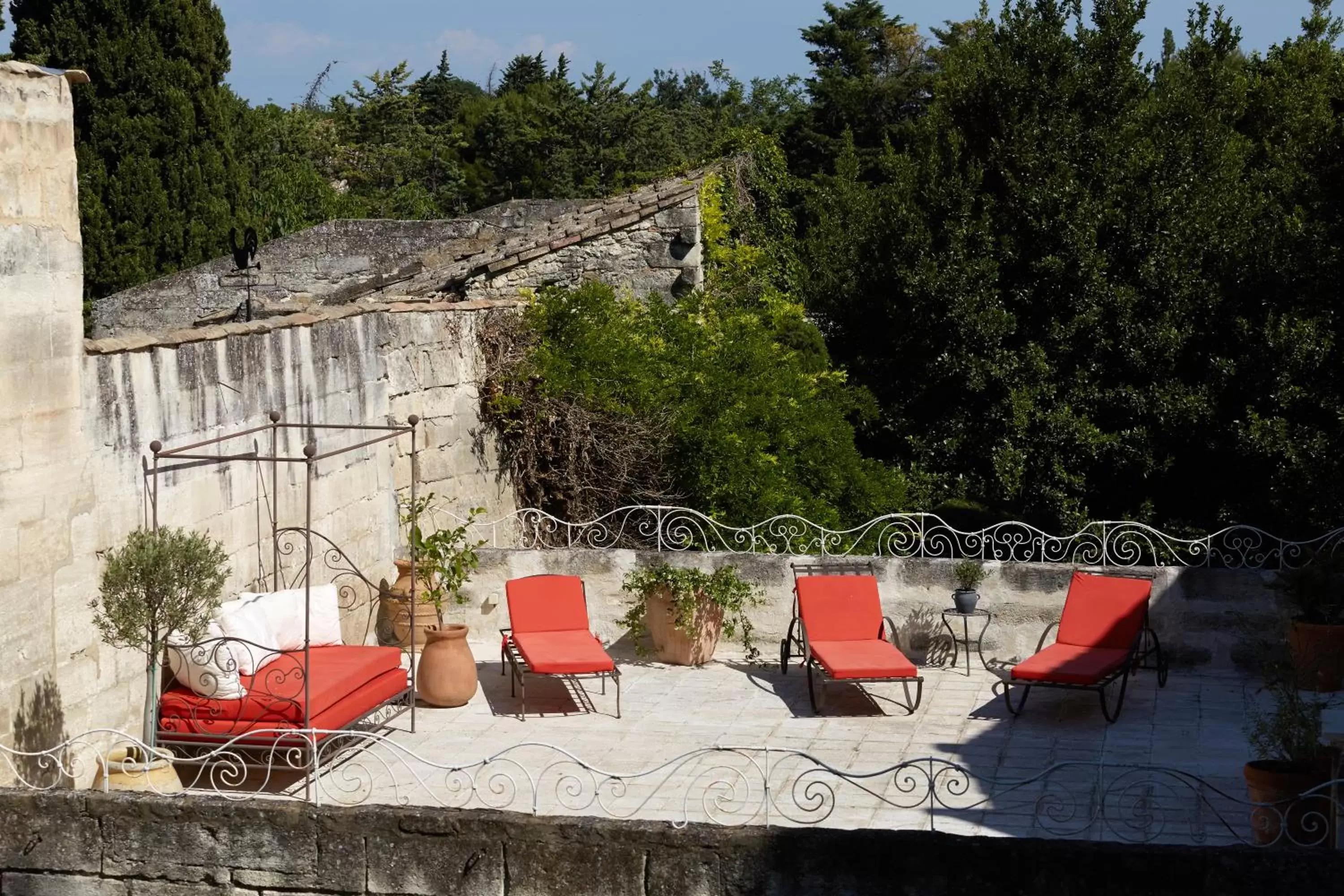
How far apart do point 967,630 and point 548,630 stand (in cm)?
281

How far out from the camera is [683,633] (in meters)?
10.3

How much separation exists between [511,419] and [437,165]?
69.5 ft

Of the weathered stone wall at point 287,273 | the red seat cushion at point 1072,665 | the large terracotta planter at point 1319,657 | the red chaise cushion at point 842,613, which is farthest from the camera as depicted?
the weathered stone wall at point 287,273

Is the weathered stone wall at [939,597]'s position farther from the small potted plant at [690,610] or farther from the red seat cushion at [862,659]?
the red seat cushion at [862,659]

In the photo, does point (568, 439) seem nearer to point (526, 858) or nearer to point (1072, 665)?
point (1072, 665)

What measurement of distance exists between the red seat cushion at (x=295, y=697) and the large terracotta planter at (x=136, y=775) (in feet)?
1.49

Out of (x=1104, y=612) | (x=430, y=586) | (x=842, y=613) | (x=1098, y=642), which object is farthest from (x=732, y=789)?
(x=430, y=586)

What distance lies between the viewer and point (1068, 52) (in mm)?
14289

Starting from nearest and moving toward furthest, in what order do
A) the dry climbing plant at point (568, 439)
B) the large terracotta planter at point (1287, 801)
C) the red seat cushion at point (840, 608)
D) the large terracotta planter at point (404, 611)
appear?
the large terracotta planter at point (1287, 801) → the red seat cushion at point (840, 608) → the large terracotta planter at point (404, 611) → the dry climbing plant at point (568, 439)

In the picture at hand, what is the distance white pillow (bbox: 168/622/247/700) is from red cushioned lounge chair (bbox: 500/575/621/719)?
1.99 metres

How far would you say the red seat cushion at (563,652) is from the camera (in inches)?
357

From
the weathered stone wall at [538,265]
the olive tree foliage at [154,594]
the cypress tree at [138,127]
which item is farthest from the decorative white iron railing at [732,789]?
the cypress tree at [138,127]

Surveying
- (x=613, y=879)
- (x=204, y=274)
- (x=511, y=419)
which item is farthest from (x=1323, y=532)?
(x=204, y=274)

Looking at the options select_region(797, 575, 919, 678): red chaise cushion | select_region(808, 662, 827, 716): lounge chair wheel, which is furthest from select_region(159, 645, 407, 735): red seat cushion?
select_region(797, 575, 919, 678): red chaise cushion
